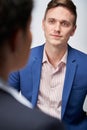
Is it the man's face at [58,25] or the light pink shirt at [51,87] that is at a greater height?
the man's face at [58,25]

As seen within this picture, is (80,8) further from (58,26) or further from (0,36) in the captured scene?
(0,36)

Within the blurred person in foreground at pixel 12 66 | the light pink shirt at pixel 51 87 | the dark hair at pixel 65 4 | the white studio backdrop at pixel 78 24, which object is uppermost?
the blurred person in foreground at pixel 12 66

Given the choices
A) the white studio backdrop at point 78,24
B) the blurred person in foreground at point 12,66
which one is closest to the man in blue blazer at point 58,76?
the white studio backdrop at point 78,24

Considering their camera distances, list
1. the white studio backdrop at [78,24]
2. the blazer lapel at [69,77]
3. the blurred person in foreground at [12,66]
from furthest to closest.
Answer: the white studio backdrop at [78,24] → the blazer lapel at [69,77] → the blurred person in foreground at [12,66]

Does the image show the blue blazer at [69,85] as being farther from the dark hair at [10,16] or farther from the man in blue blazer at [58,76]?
the dark hair at [10,16]

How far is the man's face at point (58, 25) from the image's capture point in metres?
1.57

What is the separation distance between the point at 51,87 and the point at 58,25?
0.34m

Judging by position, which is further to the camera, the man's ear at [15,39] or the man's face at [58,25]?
the man's face at [58,25]

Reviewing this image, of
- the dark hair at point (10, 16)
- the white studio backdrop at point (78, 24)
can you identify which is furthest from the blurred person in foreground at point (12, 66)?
the white studio backdrop at point (78, 24)

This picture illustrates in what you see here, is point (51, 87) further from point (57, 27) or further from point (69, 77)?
point (57, 27)

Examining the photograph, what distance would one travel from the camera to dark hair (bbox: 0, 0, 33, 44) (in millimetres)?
513

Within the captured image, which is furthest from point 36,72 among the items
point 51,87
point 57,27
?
point 57,27

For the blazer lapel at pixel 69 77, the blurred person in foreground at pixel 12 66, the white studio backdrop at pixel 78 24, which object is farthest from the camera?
the white studio backdrop at pixel 78 24

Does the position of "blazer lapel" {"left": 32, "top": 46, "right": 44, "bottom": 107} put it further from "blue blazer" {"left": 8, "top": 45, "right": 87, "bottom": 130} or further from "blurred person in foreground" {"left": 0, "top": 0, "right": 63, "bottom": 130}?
"blurred person in foreground" {"left": 0, "top": 0, "right": 63, "bottom": 130}
